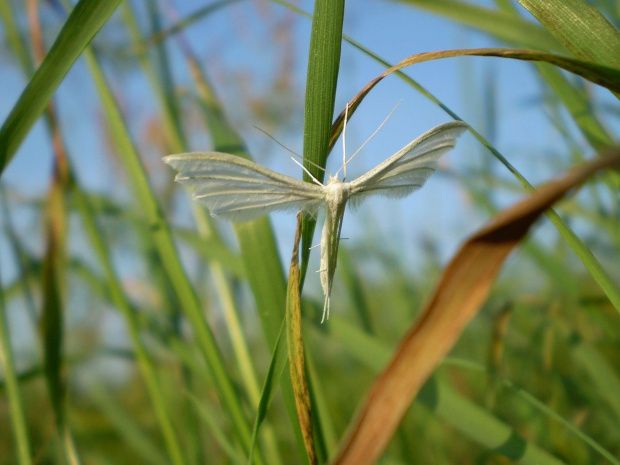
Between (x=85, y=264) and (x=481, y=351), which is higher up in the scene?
(x=85, y=264)

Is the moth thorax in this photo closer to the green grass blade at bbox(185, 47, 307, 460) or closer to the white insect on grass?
the white insect on grass

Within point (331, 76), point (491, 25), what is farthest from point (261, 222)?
point (491, 25)

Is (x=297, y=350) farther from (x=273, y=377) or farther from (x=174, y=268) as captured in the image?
(x=174, y=268)

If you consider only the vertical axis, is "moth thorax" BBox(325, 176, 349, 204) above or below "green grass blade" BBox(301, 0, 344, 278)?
below

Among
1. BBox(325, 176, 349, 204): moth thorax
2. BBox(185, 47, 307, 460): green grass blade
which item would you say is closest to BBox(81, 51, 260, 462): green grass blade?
BBox(185, 47, 307, 460): green grass blade

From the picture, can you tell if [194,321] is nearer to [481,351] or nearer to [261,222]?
[261,222]

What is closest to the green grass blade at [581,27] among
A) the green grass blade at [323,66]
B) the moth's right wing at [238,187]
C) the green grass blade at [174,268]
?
the green grass blade at [323,66]

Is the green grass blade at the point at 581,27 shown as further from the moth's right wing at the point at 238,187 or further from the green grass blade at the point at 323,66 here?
the moth's right wing at the point at 238,187
